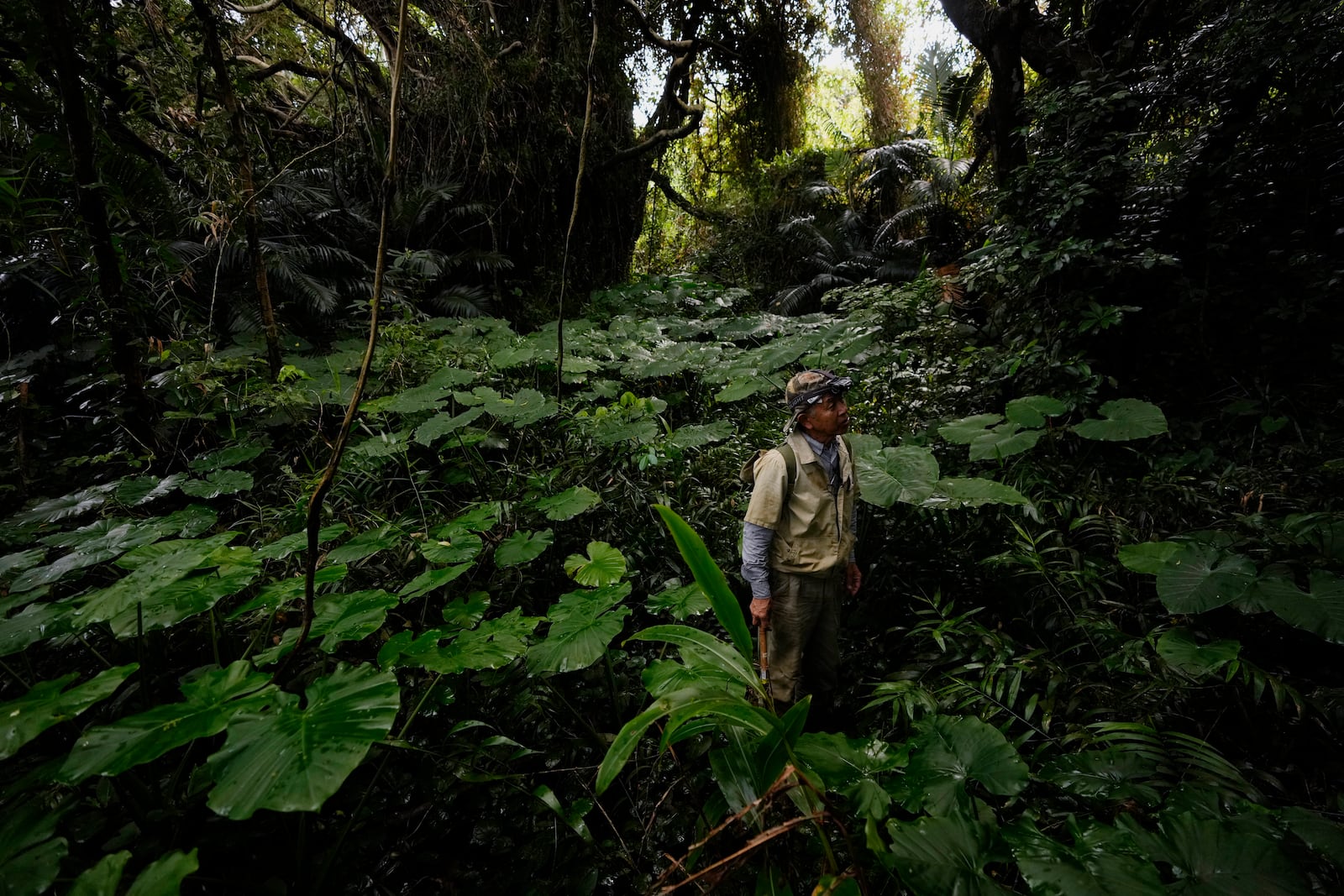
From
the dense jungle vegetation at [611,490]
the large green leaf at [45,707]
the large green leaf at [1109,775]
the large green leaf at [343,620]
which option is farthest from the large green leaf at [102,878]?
the large green leaf at [1109,775]

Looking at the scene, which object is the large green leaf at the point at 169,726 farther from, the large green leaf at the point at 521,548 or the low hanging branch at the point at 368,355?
the large green leaf at the point at 521,548

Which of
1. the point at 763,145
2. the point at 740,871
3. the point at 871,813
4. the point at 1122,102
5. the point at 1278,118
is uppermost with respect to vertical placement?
the point at 763,145

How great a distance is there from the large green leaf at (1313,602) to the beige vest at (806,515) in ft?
4.45

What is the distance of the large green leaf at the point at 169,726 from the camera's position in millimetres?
1070

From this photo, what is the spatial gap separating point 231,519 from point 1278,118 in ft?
25.4

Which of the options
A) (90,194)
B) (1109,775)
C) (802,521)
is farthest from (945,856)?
(90,194)

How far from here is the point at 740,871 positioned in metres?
1.62

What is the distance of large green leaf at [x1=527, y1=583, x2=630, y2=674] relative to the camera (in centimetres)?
186

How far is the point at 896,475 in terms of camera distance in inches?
99.1

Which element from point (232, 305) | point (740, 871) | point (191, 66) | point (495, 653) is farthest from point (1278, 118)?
point (232, 305)

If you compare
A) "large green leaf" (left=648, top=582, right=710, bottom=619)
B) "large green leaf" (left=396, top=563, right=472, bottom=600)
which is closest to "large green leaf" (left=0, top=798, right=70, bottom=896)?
"large green leaf" (left=396, top=563, right=472, bottom=600)

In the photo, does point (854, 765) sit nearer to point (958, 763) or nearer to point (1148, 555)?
point (958, 763)

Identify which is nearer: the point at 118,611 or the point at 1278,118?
the point at 118,611

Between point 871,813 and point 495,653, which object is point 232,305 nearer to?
point 495,653
